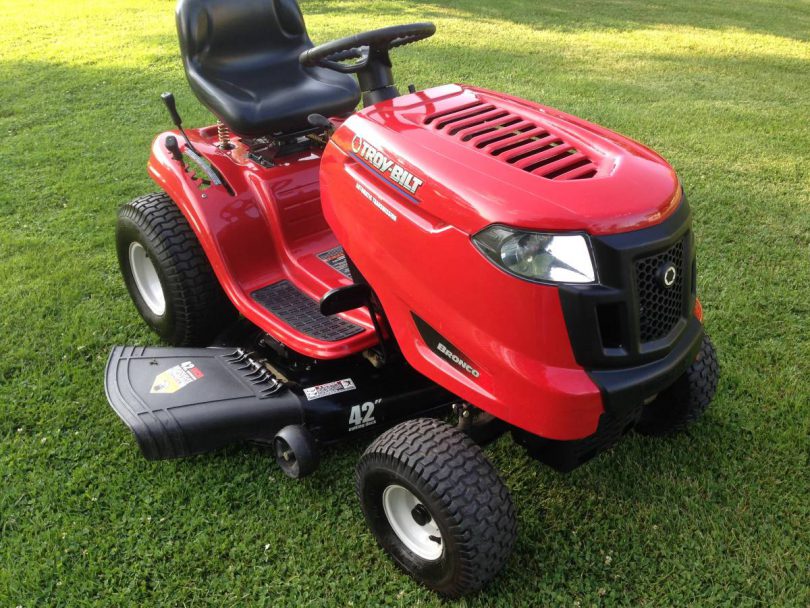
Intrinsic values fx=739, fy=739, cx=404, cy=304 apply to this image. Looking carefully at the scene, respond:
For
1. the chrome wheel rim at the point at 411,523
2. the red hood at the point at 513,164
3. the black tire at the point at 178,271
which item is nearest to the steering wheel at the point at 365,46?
the red hood at the point at 513,164

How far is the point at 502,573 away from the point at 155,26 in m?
8.52

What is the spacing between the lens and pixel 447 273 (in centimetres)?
186

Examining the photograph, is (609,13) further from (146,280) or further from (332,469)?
(332,469)

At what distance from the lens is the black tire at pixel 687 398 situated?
2.47 m

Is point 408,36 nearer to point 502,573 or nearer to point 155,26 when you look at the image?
point 502,573

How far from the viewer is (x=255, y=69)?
10.5 feet

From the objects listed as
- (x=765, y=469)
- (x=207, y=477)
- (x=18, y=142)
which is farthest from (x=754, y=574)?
(x=18, y=142)

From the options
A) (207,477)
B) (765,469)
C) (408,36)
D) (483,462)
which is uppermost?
(408,36)

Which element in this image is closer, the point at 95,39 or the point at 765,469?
the point at 765,469

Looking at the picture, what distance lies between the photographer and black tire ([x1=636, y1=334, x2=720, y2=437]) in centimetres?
247

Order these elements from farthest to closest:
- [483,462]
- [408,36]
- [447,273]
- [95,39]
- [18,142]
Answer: [95,39] → [18,142] → [408,36] → [483,462] → [447,273]

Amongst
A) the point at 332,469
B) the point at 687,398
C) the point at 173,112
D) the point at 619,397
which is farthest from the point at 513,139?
the point at 173,112

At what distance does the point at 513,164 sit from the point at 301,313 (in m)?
1.04

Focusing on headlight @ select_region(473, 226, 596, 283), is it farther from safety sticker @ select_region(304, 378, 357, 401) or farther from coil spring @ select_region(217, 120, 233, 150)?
coil spring @ select_region(217, 120, 233, 150)
